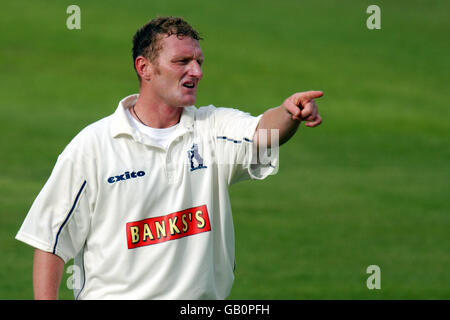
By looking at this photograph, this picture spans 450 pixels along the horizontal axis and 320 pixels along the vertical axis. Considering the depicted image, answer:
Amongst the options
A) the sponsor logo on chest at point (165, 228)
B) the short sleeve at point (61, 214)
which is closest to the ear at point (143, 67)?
the short sleeve at point (61, 214)

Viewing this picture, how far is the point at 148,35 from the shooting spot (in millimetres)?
5926

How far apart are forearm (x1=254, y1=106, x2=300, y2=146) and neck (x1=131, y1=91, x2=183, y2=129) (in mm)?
509

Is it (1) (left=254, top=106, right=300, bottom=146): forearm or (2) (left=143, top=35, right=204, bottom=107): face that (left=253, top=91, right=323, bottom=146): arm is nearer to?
(1) (left=254, top=106, right=300, bottom=146): forearm

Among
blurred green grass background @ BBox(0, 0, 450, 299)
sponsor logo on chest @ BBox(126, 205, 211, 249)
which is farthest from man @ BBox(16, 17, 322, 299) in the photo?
blurred green grass background @ BBox(0, 0, 450, 299)

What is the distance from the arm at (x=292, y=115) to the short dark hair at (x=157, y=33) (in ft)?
2.11

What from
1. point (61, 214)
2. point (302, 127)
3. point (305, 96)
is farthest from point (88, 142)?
point (302, 127)

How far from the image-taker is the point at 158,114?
19.4ft

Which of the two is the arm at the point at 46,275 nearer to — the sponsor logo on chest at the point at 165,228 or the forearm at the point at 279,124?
the sponsor logo on chest at the point at 165,228

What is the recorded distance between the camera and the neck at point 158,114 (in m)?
5.88

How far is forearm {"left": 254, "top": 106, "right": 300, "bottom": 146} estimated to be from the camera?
552 centimetres

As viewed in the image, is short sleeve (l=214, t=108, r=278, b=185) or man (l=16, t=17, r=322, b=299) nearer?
man (l=16, t=17, r=322, b=299)

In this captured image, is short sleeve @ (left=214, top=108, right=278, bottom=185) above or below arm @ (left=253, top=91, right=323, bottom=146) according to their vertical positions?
below

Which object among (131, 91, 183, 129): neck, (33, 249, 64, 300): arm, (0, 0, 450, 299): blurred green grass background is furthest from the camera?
(0, 0, 450, 299): blurred green grass background
